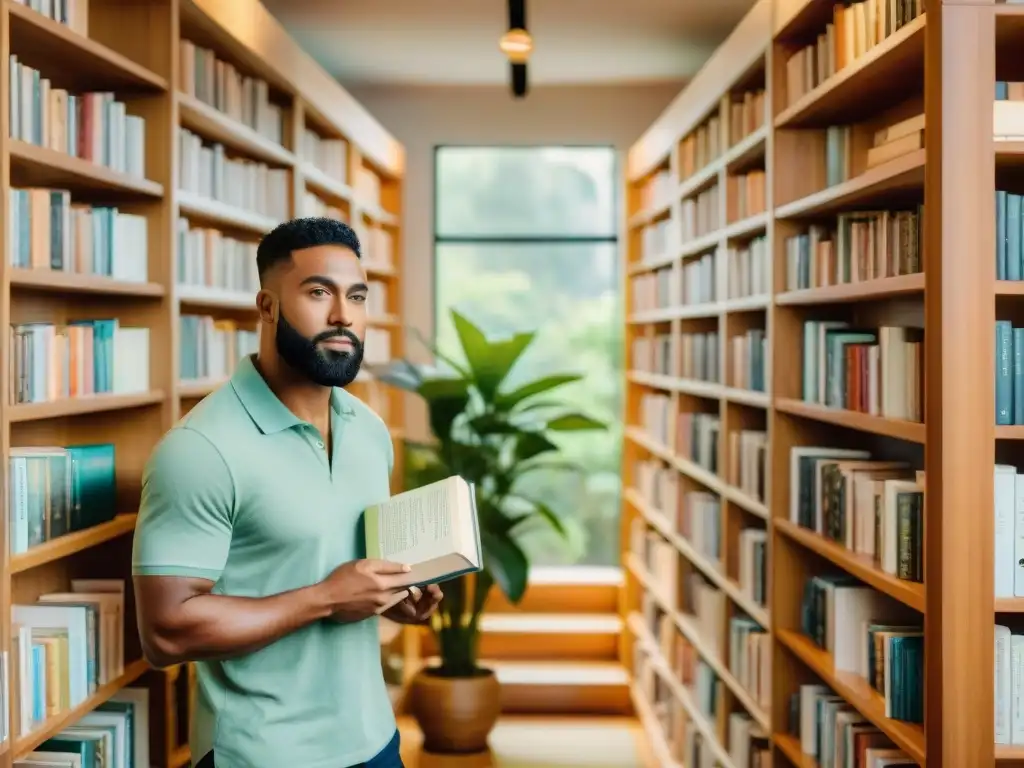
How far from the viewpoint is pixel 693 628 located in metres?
4.89

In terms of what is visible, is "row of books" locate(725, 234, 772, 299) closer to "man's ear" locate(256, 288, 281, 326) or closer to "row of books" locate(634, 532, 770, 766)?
"row of books" locate(634, 532, 770, 766)

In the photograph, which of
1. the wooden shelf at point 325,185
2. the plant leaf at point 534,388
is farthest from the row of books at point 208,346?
the plant leaf at point 534,388

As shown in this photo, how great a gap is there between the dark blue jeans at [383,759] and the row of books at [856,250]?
1.51 m

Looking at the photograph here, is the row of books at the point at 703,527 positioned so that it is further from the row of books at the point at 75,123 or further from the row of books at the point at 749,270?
the row of books at the point at 75,123

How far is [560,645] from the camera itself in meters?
6.61

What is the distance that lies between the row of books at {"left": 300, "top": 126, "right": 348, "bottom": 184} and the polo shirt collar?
3.20 meters

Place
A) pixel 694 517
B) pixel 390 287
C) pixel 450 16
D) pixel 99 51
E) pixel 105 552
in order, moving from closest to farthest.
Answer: pixel 99 51 → pixel 105 552 → pixel 694 517 → pixel 450 16 → pixel 390 287

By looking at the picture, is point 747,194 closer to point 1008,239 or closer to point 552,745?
→ point 1008,239

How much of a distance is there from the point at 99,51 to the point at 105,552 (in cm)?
132

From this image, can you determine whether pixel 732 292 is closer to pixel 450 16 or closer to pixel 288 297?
pixel 450 16

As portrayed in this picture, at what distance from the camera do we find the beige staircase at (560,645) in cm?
623

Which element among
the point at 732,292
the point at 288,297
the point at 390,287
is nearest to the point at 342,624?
the point at 288,297

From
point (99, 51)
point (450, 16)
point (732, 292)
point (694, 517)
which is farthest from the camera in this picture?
point (450, 16)

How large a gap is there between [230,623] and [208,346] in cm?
199
